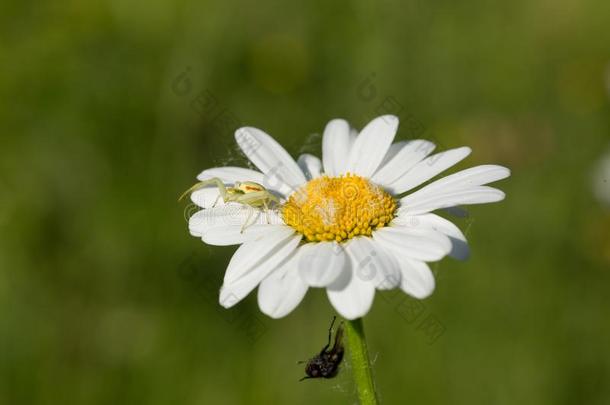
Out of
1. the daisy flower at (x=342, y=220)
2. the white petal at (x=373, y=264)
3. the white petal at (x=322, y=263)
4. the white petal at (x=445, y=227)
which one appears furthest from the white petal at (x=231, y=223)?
the white petal at (x=445, y=227)

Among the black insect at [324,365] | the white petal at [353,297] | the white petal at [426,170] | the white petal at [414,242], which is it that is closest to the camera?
the white petal at [353,297]

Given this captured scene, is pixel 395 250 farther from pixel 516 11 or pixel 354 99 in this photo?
pixel 516 11

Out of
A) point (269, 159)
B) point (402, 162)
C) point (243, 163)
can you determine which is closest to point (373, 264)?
point (402, 162)

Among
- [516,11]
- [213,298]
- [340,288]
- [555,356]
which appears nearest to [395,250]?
[340,288]

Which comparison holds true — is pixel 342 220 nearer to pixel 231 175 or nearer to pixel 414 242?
pixel 414 242

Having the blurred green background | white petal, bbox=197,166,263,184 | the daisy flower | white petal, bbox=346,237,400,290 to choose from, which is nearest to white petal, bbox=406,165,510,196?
the daisy flower

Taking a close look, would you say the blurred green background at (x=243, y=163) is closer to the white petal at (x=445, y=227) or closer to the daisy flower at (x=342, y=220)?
the daisy flower at (x=342, y=220)
